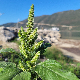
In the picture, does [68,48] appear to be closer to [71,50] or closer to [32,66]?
[71,50]

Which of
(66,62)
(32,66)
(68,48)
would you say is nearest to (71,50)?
(68,48)

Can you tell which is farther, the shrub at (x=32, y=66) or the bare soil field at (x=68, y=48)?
the bare soil field at (x=68, y=48)

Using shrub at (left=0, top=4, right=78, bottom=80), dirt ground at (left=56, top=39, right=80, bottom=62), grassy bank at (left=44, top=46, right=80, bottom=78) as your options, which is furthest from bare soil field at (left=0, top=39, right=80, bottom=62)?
shrub at (left=0, top=4, right=78, bottom=80)

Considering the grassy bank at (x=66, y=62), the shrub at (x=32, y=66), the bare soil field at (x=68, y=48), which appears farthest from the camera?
the bare soil field at (x=68, y=48)

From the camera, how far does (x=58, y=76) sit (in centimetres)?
53

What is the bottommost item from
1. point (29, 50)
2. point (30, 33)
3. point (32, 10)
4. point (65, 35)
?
point (65, 35)

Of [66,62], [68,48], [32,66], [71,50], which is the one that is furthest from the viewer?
[68,48]

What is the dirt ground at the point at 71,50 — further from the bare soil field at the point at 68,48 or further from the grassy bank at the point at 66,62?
the grassy bank at the point at 66,62

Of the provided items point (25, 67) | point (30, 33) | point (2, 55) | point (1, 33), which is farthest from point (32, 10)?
point (1, 33)

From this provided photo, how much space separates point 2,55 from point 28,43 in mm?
2825

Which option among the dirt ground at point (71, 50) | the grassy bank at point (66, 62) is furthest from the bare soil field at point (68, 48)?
the grassy bank at point (66, 62)

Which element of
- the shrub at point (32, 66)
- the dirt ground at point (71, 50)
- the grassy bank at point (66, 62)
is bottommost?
the dirt ground at point (71, 50)

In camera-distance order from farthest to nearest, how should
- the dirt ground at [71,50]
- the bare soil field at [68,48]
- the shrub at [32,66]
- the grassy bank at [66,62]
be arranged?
the dirt ground at [71,50] → the bare soil field at [68,48] → the grassy bank at [66,62] → the shrub at [32,66]

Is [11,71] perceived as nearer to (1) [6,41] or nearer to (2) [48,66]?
(2) [48,66]
